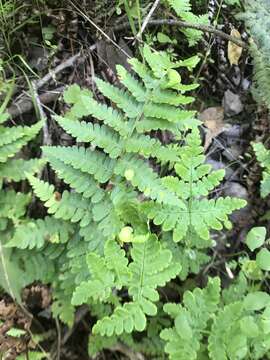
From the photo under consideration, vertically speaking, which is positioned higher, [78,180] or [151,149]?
[151,149]

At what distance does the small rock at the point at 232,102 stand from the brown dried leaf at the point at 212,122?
7 cm

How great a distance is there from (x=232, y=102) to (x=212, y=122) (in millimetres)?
211

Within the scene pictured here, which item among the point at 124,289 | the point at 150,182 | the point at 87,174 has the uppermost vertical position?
the point at 150,182

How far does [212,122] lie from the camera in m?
3.09

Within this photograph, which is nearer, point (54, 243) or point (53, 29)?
point (54, 243)

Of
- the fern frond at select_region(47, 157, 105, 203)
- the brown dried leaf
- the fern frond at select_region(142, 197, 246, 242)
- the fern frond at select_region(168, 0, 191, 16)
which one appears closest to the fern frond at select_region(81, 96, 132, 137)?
the fern frond at select_region(47, 157, 105, 203)

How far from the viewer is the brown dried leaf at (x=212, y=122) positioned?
3.07 metres

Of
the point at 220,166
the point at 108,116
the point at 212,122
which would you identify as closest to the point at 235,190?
the point at 220,166

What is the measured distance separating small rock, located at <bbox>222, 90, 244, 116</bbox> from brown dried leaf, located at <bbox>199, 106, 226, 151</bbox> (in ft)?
0.22

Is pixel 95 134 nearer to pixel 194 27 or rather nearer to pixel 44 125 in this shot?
pixel 44 125

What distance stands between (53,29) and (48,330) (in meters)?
1.65

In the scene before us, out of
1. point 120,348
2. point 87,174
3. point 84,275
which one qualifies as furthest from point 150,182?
point 120,348

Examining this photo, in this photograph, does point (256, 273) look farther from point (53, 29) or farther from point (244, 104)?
point (53, 29)

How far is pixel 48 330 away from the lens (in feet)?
9.11
